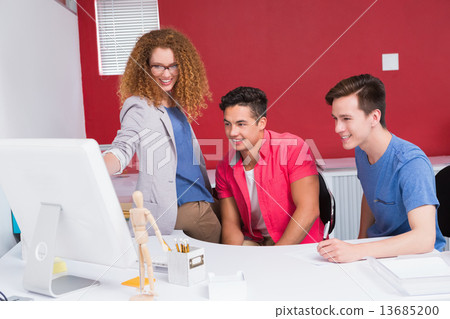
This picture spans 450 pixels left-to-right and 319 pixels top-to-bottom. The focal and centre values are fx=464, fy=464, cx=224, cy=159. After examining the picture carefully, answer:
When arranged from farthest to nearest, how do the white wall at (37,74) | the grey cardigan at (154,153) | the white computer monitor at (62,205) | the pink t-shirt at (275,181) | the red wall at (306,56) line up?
the red wall at (306,56) < the white wall at (37,74) < the pink t-shirt at (275,181) < the grey cardigan at (154,153) < the white computer monitor at (62,205)

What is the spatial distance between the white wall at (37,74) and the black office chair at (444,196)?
1.55 meters

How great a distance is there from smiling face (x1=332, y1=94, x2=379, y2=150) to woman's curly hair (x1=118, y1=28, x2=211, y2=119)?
2.03 ft

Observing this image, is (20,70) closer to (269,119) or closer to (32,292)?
(32,292)

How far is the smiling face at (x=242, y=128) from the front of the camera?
1.84 m

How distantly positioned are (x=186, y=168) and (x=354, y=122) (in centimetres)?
65

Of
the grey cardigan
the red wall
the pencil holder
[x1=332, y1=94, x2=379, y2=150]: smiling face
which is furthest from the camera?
the red wall

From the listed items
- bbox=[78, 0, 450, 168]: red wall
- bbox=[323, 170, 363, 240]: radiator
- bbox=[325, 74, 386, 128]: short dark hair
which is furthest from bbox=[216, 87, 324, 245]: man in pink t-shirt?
bbox=[78, 0, 450, 168]: red wall

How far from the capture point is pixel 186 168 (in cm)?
180

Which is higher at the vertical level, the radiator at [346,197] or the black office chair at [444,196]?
the black office chair at [444,196]

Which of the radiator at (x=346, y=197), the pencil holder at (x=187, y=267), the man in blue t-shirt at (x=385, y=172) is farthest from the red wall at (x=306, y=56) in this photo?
the pencil holder at (x=187, y=267)

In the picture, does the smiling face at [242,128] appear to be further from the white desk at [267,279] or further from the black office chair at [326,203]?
the white desk at [267,279]

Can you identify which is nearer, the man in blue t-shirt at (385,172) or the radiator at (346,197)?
the man in blue t-shirt at (385,172)

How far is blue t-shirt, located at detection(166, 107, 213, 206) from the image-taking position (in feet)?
5.81

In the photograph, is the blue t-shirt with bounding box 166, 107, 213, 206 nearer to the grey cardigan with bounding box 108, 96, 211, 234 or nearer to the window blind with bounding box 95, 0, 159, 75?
the grey cardigan with bounding box 108, 96, 211, 234
